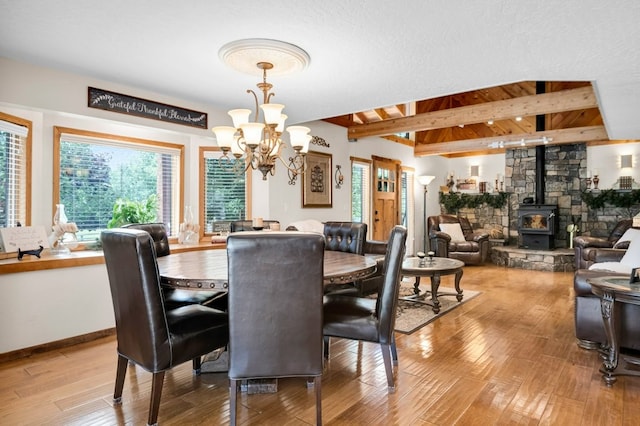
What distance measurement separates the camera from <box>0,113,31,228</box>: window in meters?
3.14

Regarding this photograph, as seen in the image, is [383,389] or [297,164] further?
[297,164]

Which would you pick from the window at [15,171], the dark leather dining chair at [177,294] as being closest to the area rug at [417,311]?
the dark leather dining chair at [177,294]

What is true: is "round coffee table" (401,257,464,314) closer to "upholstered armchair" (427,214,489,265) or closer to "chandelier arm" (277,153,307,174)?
"chandelier arm" (277,153,307,174)

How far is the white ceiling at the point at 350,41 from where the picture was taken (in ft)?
7.10

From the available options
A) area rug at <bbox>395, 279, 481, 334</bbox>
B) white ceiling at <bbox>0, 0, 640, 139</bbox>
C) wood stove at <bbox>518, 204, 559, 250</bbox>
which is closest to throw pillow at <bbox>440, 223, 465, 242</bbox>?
wood stove at <bbox>518, 204, 559, 250</bbox>

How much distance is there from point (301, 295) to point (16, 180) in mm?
3069

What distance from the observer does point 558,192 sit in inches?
316

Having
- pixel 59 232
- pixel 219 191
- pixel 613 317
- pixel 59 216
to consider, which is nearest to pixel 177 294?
pixel 59 232

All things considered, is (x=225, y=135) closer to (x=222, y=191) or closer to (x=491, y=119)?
(x=222, y=191)

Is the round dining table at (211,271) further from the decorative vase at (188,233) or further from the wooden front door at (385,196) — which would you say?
the wooden front door at (385,196)

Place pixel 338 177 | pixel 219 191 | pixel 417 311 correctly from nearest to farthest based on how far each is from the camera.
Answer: pixel 417 311 < pixel 219 191 < pixel 338 177

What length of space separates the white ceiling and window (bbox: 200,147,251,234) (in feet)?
4.12

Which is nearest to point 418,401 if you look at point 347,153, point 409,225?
point 347,153

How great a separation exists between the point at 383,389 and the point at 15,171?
3.56 meters
